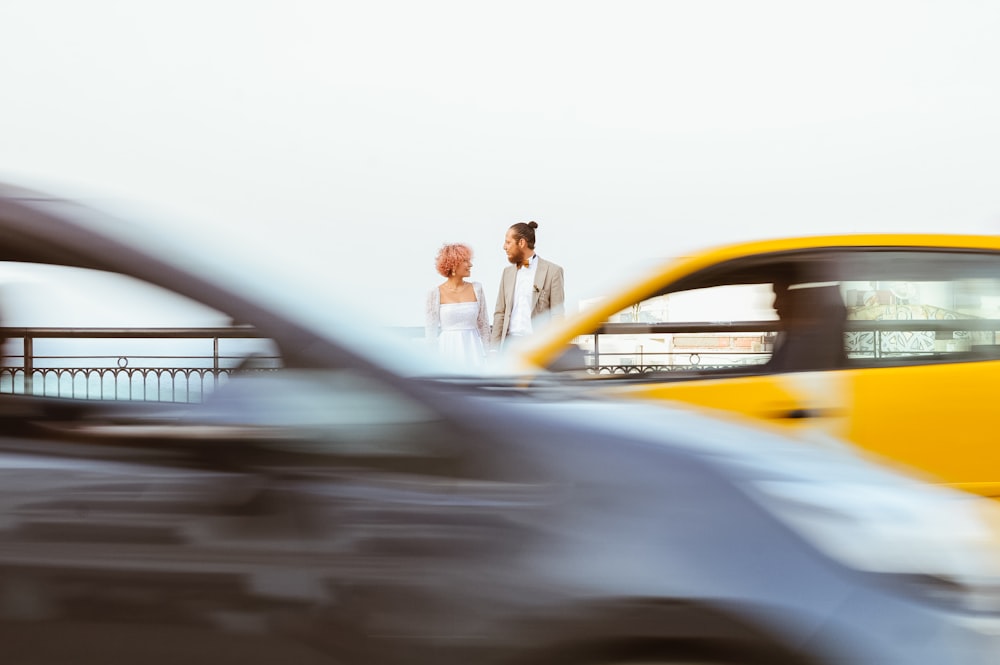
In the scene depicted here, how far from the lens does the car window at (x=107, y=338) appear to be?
185 cm

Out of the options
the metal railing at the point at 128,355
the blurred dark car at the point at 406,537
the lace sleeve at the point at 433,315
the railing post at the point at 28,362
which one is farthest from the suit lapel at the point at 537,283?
the blurred dark car at the point at 406,537

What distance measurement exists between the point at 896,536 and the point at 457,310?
7.07 metres

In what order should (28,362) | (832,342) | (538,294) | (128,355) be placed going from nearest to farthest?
1. (28,362)
2. (128,355)
3. (832,342)
4. (538,294)

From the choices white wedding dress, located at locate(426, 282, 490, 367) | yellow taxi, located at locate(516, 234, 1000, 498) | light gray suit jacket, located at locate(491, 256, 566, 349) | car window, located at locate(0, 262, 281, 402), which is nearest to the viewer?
car window, located at locate(0, 262, 281, 402)

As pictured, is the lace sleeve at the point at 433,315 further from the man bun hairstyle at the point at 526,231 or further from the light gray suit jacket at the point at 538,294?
the man bun hairstyle at the point at 526,231

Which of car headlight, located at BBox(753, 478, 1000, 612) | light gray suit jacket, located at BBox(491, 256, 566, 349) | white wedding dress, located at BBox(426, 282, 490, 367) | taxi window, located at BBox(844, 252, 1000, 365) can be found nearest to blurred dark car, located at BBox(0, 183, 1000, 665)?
car headlight, located at BBox(753, 478, 1000, 612)

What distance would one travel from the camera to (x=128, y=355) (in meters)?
2.16

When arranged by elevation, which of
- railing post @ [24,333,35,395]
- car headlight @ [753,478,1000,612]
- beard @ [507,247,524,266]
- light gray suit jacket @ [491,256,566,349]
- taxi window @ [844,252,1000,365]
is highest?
beard @ [507,247,524,266]

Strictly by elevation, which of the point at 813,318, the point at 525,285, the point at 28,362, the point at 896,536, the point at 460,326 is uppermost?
the point at 525,285

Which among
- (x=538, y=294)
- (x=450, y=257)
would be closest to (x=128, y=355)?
(x=538, y=294)

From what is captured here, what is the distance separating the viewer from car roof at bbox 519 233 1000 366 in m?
4.17

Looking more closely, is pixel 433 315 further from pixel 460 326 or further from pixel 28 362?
pixel 28 362

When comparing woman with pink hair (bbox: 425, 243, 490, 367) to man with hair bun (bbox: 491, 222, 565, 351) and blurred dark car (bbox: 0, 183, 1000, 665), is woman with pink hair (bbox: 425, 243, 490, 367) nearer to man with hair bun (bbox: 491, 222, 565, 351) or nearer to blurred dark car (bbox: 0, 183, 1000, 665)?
man with hair bun (bbox: 491, 222, 565, 351)

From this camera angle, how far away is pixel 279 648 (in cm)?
166
